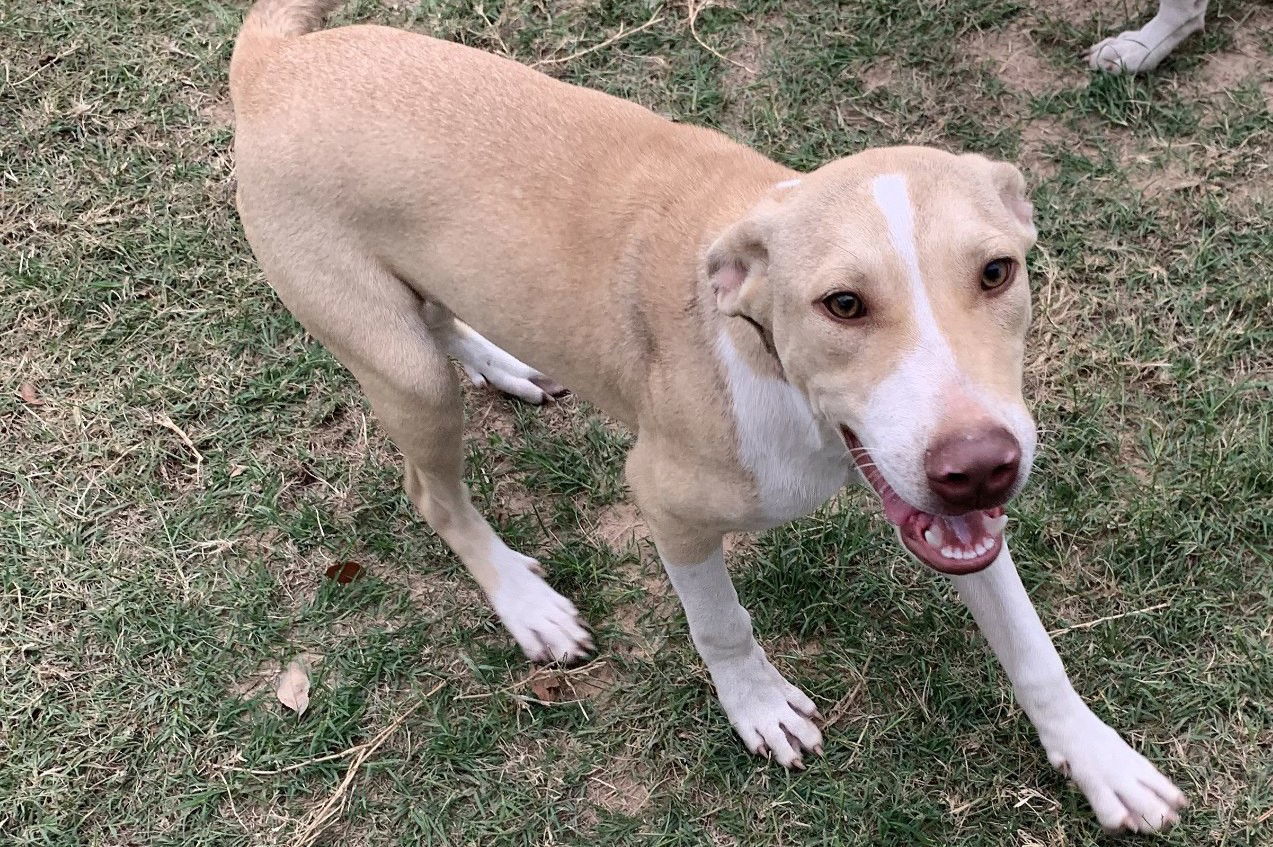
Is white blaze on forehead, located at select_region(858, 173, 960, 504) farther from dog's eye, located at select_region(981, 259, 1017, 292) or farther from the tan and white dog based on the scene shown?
dog's eye, located at select_region(981, 259, 1017, 292)

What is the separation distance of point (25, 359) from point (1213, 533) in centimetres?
489

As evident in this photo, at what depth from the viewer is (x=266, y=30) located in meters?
3.45

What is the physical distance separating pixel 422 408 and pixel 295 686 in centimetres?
130

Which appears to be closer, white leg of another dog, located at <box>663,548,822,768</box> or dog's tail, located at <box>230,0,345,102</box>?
white leg of another dog, located at <box>663,548,822,768</box>

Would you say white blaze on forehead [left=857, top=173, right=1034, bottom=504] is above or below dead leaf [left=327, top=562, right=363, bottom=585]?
above

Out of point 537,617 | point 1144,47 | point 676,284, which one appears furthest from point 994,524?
point 1144,47

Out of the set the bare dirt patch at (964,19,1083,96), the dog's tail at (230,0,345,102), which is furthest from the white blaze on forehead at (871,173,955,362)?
the bare dirt patch at (964,19,1083,96)

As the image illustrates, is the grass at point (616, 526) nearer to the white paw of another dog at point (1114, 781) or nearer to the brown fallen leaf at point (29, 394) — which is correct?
the brown fallen leaf at point (29, 394)

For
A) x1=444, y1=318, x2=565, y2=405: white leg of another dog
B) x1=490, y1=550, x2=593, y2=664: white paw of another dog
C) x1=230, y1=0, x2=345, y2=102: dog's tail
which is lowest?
x1=490, y1=550, x2=593, y2=664: white paw of another dog

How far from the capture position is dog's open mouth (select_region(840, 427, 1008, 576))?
7.88 ft

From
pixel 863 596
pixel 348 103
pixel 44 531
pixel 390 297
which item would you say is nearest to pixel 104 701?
pixel 44 531

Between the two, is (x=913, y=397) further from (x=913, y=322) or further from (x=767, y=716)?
(x=767, y=716)

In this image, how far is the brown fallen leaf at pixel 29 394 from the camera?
4.71m

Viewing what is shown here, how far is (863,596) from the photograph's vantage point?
3.82 m
